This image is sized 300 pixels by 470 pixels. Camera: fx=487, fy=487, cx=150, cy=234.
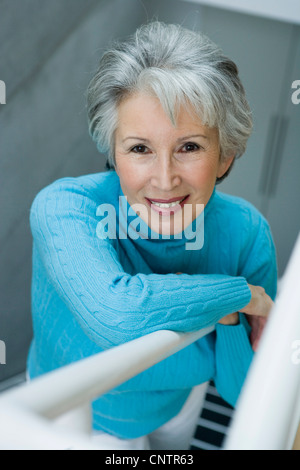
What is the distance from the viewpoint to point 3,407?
0.19 metres

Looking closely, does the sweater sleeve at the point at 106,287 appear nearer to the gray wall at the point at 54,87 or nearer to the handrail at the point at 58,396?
the handrail at the point at 58,396

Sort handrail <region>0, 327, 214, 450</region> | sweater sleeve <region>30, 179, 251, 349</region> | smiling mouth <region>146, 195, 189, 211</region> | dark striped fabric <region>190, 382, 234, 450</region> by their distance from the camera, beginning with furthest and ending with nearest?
1. dark striped fabric <region>190, 382, 234, 450</region>
2. smiling mouth <region>146, 195, 189, 211</region>
3. sweater sleeve <region>30, 179, 251, 349</region>
4. handrail <region>0, 327, 214, 450</region>

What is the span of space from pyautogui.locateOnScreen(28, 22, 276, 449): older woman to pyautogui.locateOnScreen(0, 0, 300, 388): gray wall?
302 mm

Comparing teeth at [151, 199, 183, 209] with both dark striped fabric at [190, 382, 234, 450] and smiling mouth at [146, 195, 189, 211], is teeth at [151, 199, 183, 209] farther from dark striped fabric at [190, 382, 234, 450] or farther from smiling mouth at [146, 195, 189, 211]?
dark striped fabric at [190, 382, 234, 450]

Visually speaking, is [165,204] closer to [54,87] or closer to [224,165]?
[224,165]

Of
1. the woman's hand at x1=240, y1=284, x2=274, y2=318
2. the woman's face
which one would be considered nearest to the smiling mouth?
the woman's face

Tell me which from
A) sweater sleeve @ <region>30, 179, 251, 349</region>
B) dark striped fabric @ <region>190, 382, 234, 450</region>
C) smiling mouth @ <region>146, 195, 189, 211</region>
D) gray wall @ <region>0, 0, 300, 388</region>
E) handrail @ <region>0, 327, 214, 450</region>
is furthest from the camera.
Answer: dark striped fabric @ <region>190, 382, 234, 450</region>

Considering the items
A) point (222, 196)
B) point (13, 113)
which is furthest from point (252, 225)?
point (13, 113)

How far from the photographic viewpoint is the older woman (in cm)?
53

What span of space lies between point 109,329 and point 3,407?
32 cm

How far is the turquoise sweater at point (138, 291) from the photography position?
52 centimetres

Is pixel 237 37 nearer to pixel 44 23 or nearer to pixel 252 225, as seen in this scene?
pixel 44 23

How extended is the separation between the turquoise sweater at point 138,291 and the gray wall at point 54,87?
1.18 feet

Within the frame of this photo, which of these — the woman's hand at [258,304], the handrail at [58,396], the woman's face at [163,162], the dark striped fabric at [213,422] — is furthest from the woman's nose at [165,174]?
the dark striped fabric at [213,422]
